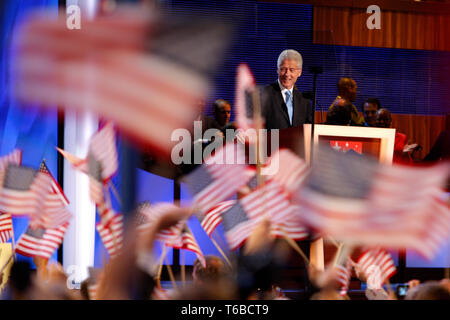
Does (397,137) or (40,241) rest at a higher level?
(397,137)

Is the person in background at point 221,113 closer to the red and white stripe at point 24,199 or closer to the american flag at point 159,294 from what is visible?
the red and white stripe at point 24,199

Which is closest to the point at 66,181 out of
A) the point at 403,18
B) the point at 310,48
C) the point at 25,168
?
the point at 25,168

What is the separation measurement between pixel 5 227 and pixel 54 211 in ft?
1.08

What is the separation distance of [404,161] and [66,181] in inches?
89.2

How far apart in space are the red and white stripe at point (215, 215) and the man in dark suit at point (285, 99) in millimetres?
578

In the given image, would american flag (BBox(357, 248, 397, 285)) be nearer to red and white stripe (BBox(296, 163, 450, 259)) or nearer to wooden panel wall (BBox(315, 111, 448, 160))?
red and white stripe (BBox(296, 163, 450, 259))

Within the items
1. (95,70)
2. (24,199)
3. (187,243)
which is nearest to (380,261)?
(187,243)

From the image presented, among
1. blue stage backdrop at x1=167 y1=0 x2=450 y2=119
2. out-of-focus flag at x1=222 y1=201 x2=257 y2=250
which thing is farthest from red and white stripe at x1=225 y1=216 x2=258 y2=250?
blue stage backdrop at x1=167 y1=0 x2=450 y2=119

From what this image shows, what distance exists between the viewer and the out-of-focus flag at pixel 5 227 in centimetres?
322

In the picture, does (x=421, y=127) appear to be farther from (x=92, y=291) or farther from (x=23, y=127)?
(x=92, y=291)

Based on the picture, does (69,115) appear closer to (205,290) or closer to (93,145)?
(93,145)

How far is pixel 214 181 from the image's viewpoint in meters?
3.49

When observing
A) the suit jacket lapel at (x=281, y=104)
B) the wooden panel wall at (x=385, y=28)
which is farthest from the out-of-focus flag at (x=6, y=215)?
the wooden panel wall at (x=385, y=28)

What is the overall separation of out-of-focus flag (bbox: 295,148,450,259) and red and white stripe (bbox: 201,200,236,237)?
47cm
